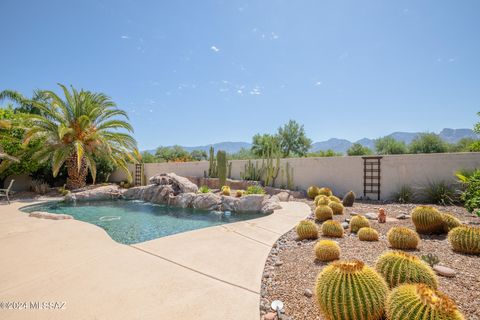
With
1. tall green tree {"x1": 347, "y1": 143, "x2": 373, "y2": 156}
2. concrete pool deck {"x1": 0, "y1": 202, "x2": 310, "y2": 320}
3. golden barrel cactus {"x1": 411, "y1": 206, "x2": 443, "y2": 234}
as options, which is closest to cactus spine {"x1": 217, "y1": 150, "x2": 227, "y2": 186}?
concrete pool deck {"x1": 0, "y1": 202, "x2": 310, "y2": 320}

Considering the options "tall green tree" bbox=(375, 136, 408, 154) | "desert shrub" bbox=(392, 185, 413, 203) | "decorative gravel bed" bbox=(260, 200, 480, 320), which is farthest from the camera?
"tall green tree" bbox=(375, 136, 408, 154)

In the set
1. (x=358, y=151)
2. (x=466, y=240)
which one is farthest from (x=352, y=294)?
(x=358, y=151)

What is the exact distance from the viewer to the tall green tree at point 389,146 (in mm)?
22719

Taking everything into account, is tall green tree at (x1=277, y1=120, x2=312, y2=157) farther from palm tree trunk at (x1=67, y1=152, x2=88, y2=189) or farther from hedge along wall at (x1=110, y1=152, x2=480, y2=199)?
palm tree trunk at (x1=67, y1=152, x2=88, y2=189)

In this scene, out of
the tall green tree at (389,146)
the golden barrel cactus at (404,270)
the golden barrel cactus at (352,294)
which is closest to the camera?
the golden barrel cactus at (352,294)

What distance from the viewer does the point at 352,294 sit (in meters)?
1.94

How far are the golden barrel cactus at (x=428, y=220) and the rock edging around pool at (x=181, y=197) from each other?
4.30 metres

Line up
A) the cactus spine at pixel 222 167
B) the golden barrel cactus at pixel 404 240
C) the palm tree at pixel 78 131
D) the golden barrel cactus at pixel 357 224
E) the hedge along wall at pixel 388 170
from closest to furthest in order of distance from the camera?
the golden barrel cactus at pixel 404 240, the golden barrel cactus at pixel 357 224, the hedge along wall at pixel 388 170, the palm tree at pixel 78 131, the cactus spine at pixel 222 167

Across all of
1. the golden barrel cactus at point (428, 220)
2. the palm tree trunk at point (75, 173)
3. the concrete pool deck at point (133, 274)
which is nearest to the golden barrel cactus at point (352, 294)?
the concrete pool deck at point (133, 274)

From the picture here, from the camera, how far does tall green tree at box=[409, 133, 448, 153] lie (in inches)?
787

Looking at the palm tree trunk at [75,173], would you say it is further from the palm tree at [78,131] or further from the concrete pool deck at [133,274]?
the concrete pool deck at [133,274]

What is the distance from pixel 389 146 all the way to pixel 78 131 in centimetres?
2597

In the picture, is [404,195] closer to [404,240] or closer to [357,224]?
[357,224]

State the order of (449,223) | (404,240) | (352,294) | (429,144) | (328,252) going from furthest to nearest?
(429,144)
(449,223)
(404,240)
(328,252)
(352,294)
